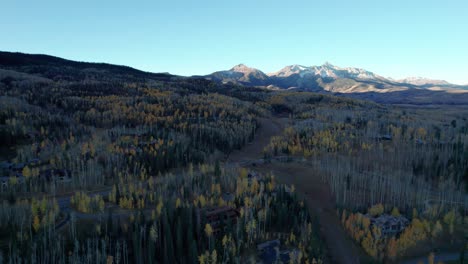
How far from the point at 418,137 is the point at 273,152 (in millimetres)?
19759

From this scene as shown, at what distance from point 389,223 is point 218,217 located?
11846 millimetres

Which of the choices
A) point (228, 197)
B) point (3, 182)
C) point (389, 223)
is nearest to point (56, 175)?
point (3, 182)

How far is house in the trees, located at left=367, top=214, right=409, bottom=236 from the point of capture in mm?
21922

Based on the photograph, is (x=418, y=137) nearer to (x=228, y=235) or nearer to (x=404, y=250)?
(x=404, y=250)

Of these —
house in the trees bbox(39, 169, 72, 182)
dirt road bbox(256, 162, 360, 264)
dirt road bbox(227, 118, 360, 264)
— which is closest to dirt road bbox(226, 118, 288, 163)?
dirt road bbox(227, 118, 360, 264)

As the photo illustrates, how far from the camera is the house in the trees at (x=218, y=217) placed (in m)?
20.1

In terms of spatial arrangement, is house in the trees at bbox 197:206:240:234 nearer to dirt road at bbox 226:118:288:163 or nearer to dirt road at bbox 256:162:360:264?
dirt road at bbox 256:162:360:264

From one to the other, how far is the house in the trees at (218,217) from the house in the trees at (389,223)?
31.9ft

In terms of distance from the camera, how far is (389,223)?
22.7 metres

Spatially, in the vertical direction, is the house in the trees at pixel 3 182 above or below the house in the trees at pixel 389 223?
above

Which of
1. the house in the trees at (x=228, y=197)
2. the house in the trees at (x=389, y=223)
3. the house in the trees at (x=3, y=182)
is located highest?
the house in the trees at (x=3, y=182)

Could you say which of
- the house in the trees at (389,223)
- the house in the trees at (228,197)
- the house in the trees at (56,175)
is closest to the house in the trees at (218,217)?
the house in the trees at (228,197)

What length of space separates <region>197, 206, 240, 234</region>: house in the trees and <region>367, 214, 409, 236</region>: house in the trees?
31.9 ft

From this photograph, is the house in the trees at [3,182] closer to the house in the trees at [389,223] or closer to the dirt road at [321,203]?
the dirt road at [321,203]
